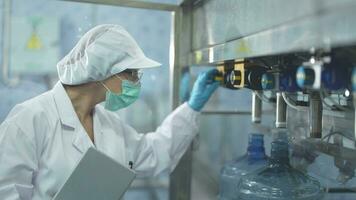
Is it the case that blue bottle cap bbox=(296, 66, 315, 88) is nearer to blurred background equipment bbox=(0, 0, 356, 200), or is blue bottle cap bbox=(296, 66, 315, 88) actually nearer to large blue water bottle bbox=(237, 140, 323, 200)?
blurred background equipment bbox=(0, 0, 356, 200)

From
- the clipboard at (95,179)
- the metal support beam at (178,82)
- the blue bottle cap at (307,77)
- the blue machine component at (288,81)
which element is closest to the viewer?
the blue bottle cap at (307,77)

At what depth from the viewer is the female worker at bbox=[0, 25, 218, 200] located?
1.13 metres

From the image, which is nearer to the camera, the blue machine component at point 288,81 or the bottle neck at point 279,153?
the blue machine component at point 288,81

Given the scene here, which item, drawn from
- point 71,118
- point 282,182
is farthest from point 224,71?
point 71,118

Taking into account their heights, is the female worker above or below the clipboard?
above

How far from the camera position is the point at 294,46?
2.28ft

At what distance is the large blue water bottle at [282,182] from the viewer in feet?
3.87

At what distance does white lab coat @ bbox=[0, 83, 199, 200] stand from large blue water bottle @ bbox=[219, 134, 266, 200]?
27 centimetres

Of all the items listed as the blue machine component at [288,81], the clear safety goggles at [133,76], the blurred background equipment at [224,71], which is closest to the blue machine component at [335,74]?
the blurred background equipment at [224,71]

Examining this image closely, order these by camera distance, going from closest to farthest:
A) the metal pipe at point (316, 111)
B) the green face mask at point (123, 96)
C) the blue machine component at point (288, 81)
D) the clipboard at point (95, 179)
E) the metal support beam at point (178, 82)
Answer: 1. the blue machine component at point (288, 81)
2. the metal pipe at point (316, 111)
3. the clipboard at point (95, 179)
4. the green face mask at point (123, 96)
5. the metal support beam at point (178, 82)

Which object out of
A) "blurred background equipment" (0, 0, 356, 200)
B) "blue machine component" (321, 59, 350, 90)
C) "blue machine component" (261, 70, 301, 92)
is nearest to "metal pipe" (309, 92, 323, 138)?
"blurred background equipment" (0, 0, 356, 200)

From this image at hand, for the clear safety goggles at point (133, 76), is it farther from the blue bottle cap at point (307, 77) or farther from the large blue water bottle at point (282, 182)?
the blue bottle cap at point (307, 77)

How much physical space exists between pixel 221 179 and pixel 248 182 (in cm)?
37

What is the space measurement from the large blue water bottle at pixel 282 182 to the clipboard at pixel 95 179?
43cm
